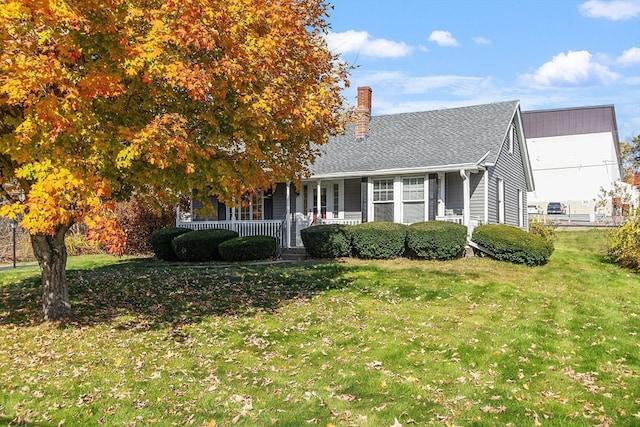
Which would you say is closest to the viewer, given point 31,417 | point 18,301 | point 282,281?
point 31,417

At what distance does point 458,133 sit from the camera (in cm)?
2169

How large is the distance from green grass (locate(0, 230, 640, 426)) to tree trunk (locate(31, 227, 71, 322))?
0.44 metres

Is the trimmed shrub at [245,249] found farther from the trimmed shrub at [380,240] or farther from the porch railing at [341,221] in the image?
the trimmed shrub at [380,240]

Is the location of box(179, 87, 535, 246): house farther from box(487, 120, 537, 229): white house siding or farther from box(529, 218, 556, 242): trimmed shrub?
box(529, 218, 556, 242): trimmed shrub

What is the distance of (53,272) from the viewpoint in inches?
383

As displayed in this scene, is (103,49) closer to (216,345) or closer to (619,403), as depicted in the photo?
(216,345)

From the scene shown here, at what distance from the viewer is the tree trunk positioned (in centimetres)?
966

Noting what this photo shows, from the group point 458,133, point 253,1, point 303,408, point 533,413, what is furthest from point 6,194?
point 458,133

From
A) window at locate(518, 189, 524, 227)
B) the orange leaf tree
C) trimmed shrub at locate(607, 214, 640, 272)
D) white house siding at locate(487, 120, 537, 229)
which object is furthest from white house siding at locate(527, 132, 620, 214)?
the orange leaf tree

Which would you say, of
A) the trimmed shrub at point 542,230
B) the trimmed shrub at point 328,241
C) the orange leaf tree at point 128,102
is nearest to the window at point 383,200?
the trimmed shrub at point 328,241

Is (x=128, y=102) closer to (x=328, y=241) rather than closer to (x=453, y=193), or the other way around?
(x=328, y=241)

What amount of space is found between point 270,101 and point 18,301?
739 cm

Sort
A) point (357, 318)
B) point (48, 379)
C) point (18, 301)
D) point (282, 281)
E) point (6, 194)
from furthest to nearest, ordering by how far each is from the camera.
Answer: point (282, 281), point (18, 301), point (357, 318), point (6, 194), point (48, 379)

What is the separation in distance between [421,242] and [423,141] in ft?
19.2
